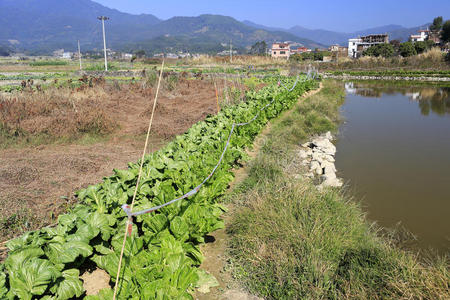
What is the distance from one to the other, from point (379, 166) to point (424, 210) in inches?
97.0

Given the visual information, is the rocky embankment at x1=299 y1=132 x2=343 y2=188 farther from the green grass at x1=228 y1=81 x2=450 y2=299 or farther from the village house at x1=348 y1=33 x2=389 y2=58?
the village house at x1=348 y1=33 x2=389 y2=58

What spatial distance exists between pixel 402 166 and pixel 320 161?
2.28 metres

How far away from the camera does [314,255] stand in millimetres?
3180

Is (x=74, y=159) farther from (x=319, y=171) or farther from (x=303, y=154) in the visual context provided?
(x=303, y=154)

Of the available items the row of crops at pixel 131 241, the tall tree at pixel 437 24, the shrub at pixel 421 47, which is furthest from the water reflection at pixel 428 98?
the tall tree at pixel 437 24

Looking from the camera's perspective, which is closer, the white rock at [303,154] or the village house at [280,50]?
the white rock at [303,154]

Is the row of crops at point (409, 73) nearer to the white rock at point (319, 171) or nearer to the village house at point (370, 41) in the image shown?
the white rock at point (319, 171)

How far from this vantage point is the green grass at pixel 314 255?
2.82 meters

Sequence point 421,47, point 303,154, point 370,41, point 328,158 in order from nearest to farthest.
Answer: point 328,158 < point 303,154 < point 421,47 < point 370,41

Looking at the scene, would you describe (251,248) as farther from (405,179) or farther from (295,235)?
(405,179)

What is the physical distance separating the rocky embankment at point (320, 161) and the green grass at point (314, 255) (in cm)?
184

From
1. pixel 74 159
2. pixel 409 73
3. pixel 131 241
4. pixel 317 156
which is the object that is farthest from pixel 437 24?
pixel 131 241

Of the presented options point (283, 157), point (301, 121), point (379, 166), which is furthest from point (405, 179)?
Answer: point (301, 121)

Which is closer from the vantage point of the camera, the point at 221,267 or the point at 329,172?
the point at 221,267
